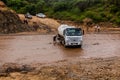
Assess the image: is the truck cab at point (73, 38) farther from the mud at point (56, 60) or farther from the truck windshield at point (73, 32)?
the mud at point (56, 60)

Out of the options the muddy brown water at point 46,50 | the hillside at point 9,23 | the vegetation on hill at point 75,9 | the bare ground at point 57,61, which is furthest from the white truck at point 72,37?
the vegetation on hill at point 75,9

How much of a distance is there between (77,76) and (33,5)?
Result: 5441 centimetres

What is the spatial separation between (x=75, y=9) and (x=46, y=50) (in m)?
40.8

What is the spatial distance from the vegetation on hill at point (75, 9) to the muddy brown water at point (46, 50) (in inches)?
1072

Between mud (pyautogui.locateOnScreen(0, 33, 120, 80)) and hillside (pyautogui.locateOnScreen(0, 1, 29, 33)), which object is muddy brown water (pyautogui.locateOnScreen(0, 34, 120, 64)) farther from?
hillside (pyautogui.locateOnScreen(0, 1, 29, 33))

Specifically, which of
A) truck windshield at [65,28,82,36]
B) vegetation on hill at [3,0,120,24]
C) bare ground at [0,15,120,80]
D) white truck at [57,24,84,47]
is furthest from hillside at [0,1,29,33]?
vegetation on hill at [3,0,120,24]

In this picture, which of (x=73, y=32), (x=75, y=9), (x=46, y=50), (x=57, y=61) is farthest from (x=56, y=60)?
(x=75, y=9)

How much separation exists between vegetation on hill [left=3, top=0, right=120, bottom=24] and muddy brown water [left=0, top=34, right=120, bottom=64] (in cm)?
2722

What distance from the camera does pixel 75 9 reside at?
74250 millimetres

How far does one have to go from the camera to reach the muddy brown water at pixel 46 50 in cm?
3009

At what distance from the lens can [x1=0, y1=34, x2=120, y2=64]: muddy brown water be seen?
30094 millimetres

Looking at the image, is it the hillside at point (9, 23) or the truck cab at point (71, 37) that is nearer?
the truck cab at point (71, 37)

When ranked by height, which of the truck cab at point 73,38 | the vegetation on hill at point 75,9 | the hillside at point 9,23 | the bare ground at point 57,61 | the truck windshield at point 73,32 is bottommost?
the bare ground at point 57,61

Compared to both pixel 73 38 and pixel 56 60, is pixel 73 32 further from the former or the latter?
pixel 56 60
